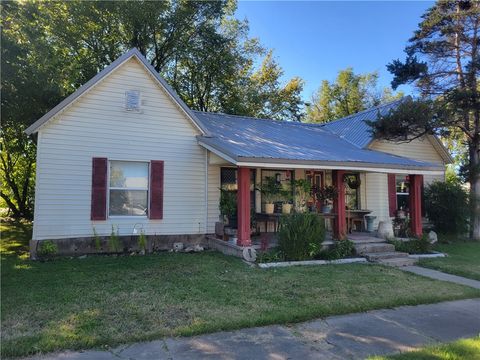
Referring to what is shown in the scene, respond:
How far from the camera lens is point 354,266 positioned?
→ 888 centimetres

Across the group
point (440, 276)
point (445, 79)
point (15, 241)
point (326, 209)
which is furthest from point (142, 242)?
point (445, 79)

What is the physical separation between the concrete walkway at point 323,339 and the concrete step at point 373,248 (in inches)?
177

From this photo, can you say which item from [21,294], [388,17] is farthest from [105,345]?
[388,17]

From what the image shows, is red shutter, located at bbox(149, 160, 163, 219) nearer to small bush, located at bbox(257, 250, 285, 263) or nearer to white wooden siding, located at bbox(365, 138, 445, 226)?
small bush, located at bbox(257, 250, 285, 263)

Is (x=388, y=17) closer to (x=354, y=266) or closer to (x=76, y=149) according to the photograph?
(x=354, y=266)

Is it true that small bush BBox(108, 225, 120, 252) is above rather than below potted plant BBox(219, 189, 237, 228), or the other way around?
below

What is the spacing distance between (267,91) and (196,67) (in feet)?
20.9

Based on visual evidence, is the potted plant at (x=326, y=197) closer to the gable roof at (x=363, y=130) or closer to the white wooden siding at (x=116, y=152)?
the gable roof at (x=363, y=130)

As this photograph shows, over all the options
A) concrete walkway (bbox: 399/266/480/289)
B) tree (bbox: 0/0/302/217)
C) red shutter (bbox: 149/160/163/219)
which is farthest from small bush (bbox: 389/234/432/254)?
tree (bbox: 0/0/302/217)

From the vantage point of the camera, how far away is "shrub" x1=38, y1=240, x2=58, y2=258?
9.23 m

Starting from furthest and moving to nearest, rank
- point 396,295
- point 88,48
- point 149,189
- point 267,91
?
point 267,91 < point 88,48 < point 149,189 < point 396,295

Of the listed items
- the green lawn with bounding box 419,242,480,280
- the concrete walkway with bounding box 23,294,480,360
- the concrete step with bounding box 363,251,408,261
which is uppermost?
the concrete step with bounding box 363,251,408,261

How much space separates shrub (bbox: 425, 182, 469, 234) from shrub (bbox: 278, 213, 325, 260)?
7643mm

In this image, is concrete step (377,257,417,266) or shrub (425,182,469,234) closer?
concrete step (377,257,417,266)
